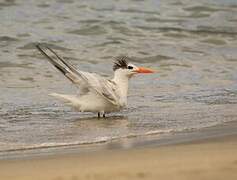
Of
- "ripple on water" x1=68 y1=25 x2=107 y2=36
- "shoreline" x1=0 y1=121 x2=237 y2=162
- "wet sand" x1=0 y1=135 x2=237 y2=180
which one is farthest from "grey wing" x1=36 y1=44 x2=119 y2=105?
"ripple on water" x1=68 y1=25 x2=107 y2=36

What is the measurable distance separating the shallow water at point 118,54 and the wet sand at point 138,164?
78 cm

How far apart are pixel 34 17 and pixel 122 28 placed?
155cm

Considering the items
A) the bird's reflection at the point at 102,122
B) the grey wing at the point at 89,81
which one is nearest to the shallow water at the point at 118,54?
the bird's reflection at the point at 102,122

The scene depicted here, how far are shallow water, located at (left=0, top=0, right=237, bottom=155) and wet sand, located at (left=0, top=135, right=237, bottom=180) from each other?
775 millimetres

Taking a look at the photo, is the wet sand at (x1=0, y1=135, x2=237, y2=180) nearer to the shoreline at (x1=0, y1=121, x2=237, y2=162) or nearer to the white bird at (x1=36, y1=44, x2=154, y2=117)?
the shoreline at (x1=0, y1=121, x2=237, y2=162)

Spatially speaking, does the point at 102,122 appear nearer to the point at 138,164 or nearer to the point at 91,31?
the point at 138,164

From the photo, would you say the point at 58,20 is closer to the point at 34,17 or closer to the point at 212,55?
the point at 34,17

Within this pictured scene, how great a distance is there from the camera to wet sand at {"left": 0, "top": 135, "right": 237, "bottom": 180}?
4.98m

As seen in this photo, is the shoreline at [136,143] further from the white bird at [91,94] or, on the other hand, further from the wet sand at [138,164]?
the white bird at [91,94]

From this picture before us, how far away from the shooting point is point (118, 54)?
1167cm

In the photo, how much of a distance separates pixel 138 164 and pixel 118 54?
644 cm

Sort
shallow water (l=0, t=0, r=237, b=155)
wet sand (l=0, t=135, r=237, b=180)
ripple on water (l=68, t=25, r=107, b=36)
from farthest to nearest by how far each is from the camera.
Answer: ripple on water (l=68, t=25, r=107, b=36) < shallow water (l=0, t=0, r=237, b=155) < wet sand (l=0, t=135, r=237, b=180)

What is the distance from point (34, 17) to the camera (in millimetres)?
Answer: 13781

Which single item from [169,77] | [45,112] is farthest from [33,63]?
[45,112]
